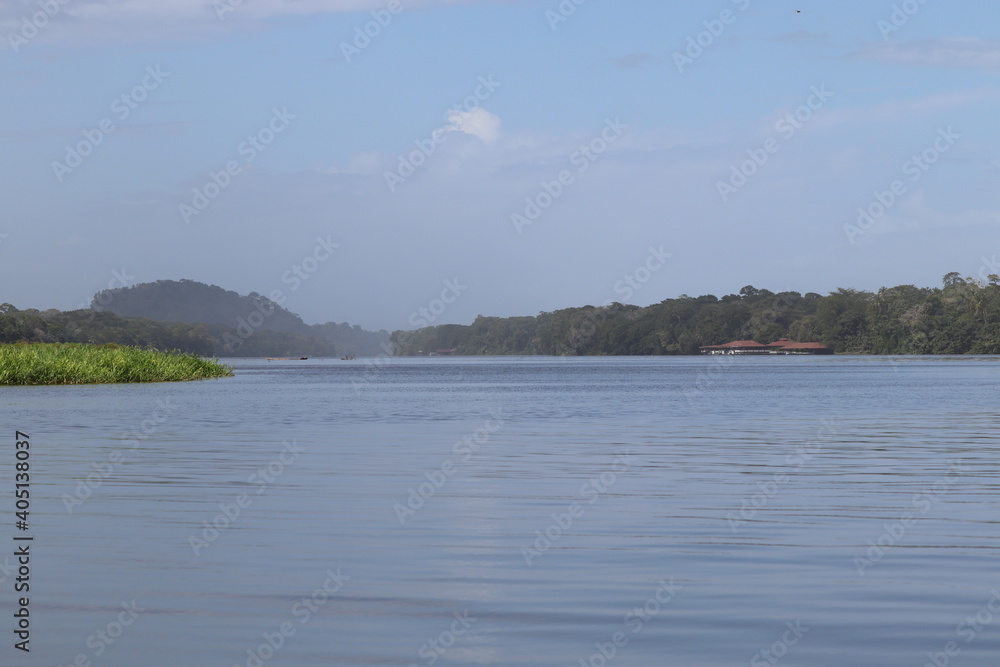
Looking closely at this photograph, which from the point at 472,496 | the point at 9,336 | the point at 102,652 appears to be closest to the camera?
the point at 102,652

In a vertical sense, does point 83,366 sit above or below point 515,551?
below

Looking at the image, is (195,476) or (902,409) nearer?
(195,476)

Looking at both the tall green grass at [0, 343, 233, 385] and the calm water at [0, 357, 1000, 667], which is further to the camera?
the tall green grass at [0, 343, 233, 385]

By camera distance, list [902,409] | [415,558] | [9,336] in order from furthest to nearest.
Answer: [9,336] → [902,409] → [415,558]

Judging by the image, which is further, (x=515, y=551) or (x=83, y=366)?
(x=83, y=366)

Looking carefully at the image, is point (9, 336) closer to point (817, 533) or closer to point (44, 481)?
point (44, 481)

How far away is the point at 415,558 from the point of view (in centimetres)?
1171


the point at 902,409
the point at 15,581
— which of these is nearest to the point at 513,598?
the point at 15,581

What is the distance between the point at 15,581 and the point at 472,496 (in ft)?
25.1

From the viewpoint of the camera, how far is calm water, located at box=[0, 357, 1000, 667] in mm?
8305

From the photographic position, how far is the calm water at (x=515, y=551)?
8305 mm

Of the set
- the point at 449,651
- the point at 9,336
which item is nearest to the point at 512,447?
the point at 449,651

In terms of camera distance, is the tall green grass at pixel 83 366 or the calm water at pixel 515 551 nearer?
the calm water at pixel 515 551

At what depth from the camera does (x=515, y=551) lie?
12125 mm
